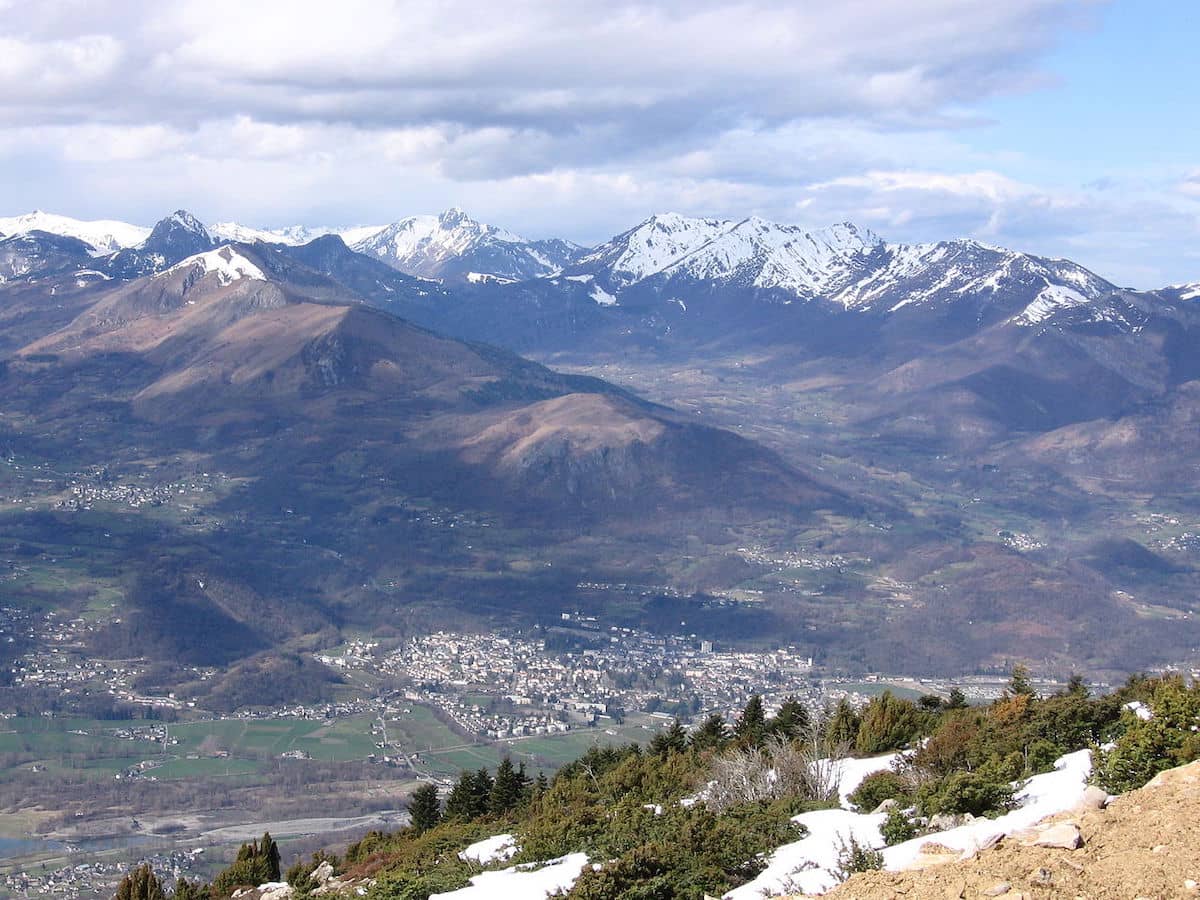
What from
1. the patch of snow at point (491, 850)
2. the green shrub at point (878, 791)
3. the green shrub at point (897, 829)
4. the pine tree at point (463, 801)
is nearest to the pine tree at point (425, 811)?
the pine tree at point (463, 801)

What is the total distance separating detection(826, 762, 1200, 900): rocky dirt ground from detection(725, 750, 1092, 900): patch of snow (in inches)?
61.6

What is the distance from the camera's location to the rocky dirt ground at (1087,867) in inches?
717

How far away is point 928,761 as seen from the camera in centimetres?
3522

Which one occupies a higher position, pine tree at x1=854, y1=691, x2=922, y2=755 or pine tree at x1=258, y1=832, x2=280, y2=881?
pine tree at x1=854, y1=691, x2=922, y2=755

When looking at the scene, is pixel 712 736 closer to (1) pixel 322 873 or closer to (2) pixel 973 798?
(1) pixel 322 873

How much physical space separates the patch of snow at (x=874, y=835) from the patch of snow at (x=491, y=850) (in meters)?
8.11

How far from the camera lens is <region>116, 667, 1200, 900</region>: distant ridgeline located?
26719 mm

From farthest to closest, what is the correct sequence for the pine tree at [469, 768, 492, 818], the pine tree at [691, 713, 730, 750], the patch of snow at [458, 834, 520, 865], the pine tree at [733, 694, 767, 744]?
the pine tree at [691, 713, 730, 750] < the pine tree at [733, 694, 767, 744] < the pine tree at [469, 768, 492, 818] < the patch of snow at [458, 834, 520, 865]

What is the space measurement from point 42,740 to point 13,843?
27.6 meters

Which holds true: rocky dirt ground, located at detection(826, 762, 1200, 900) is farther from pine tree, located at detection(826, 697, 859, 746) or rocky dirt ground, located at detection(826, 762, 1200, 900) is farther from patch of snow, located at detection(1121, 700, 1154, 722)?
pine tree, located at detection(826, 697, 859, 746)

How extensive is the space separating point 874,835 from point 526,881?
8.15 meters

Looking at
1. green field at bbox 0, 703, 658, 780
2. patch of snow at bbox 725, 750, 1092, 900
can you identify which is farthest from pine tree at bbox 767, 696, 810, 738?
green field at bbox 0, 703, 658, 780

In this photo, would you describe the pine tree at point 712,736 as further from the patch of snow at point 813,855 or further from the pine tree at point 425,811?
the patch of snow at point 813,855

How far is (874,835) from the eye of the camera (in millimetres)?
28469
